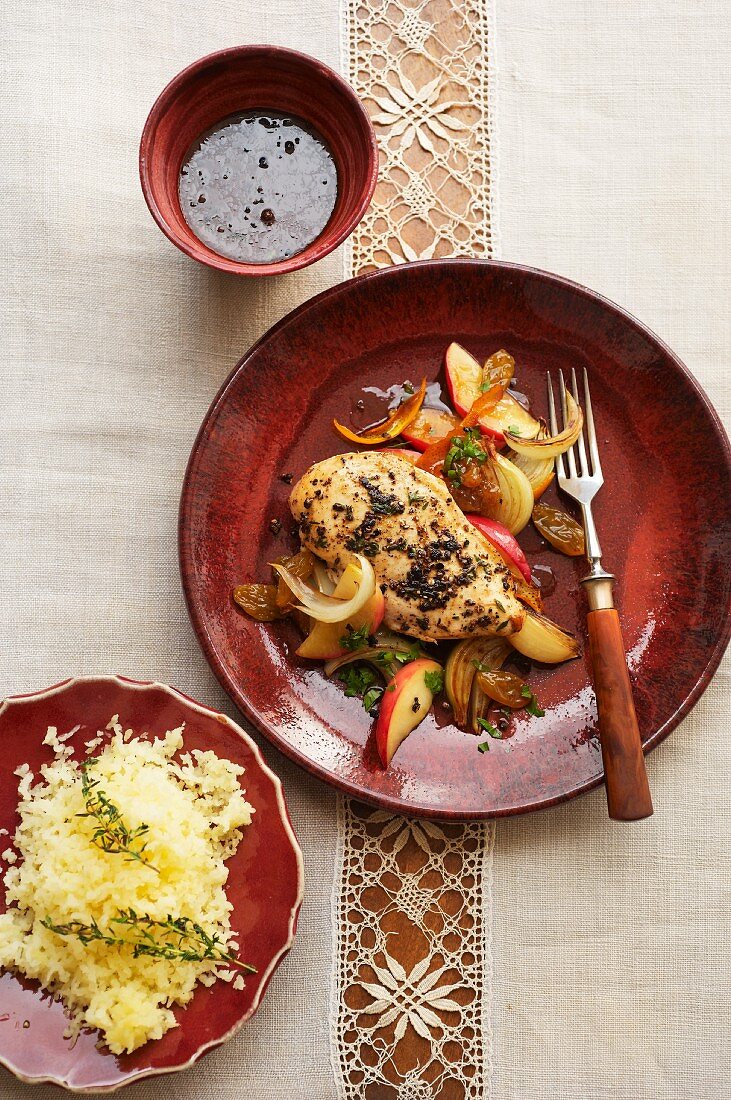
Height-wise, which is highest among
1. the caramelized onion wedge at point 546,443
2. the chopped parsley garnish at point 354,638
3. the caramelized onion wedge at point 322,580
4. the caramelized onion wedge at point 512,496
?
the caramelized onion wedge at point 546,443

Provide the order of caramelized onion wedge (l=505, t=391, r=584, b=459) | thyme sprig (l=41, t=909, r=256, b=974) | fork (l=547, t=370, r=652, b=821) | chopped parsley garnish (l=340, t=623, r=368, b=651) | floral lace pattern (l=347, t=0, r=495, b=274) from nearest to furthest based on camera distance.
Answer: thyme sprig (l=41, t=909, r=256, b=974) → fork (l=547, t=370, r=652, b=821) → chopped parsley garnish (l=340, t=623, r=368, b=651) → caramelized onion wedge (l=505, t=391, r=584, b=459) → floral lace pattern (l=347, t=0, r=495, b=274)

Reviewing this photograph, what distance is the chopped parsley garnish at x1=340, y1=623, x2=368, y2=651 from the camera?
239 cm

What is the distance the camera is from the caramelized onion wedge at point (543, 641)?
2438 millimetres

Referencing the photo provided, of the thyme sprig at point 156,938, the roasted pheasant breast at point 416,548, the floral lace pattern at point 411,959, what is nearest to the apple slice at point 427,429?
the roasted pheasant breast at point 416,548

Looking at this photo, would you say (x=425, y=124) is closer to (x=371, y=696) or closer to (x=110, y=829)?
(x=371, y=696)

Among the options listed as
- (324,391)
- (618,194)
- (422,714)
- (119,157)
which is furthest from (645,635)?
(119,157)

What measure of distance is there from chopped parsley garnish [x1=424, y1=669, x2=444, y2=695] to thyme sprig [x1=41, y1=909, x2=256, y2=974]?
0.80 m

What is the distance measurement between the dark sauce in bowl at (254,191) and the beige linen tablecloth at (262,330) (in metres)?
0.25

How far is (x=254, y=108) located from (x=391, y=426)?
3.01 feet

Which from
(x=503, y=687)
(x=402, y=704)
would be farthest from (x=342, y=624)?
(x=503, y=687)

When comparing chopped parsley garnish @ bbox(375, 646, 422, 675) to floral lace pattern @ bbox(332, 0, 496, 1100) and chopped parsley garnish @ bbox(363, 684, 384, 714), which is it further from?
floral lace pattern @ bbox(332, 0, 496, 1100)

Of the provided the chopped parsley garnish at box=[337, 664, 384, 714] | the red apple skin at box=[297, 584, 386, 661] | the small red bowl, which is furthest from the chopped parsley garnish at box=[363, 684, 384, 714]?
the small red bowl

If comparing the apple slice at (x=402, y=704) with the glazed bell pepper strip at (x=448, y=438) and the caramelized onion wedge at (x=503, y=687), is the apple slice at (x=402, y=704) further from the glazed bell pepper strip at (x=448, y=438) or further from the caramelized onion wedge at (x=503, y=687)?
the glazed bell pepper strip at (x=448, y=438)

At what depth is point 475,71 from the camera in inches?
107
